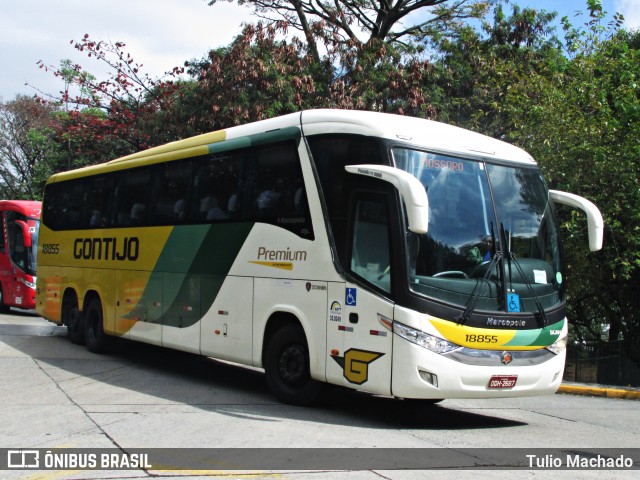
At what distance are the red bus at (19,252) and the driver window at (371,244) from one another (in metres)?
16.5

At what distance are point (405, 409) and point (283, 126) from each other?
3.99 m

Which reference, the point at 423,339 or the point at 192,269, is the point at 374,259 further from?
the point at 192,269

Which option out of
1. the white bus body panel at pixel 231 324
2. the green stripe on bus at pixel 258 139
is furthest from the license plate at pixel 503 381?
the green stripe on bus at pixel 258 139

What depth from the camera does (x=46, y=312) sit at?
1672 centimetres

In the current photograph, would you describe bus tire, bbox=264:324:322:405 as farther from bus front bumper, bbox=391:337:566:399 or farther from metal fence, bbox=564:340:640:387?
metal fence, bbox=564:340:640:387

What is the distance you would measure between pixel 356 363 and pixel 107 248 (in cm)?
724

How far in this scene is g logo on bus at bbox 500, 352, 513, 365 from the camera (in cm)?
830

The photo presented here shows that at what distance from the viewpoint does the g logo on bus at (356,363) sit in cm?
825

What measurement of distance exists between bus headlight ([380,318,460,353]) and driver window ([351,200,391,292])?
0.43 meters

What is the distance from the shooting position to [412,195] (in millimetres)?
7402

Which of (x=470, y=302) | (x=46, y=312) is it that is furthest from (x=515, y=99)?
(x=46, y=312)

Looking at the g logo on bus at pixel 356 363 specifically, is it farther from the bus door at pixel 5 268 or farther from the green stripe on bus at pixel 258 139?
the bus door at pixel 5 268

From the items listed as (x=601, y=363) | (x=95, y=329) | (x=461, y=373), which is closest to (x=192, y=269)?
(x=95, y=329)

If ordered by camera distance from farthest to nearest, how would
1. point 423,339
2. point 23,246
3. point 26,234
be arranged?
1. point 23,246
2. point 26,234
3. point 423,339
